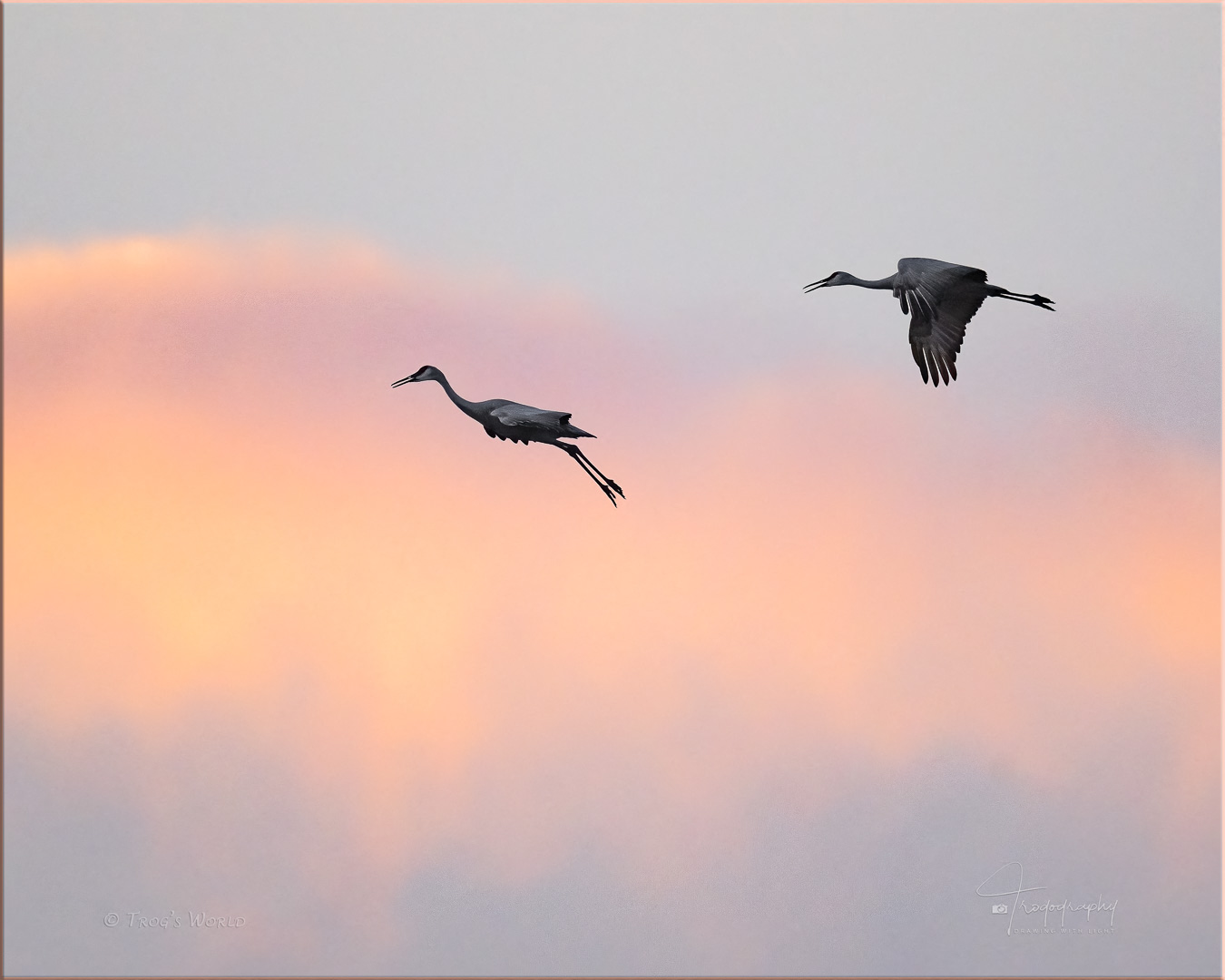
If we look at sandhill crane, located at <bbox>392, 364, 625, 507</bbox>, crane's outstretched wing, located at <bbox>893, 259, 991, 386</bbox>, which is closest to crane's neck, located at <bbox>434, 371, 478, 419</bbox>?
sandhill crane, located at <bbox>392, 364, 625, 507</bbox>

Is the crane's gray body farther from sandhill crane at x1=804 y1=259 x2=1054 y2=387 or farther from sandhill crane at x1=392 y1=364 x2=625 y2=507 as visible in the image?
sandhill crane at x1=804 y1=259 x2=1054 y2=387

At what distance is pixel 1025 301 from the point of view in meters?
26.7

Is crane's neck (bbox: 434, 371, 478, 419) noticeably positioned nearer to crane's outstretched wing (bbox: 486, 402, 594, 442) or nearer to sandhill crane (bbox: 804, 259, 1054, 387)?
crane's outstretched wing (bbox: 486, 402, 594, 442)

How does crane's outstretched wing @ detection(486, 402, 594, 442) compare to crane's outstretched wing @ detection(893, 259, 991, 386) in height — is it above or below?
below

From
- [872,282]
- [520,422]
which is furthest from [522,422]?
[872,282]

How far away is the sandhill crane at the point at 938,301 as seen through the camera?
1000 inches

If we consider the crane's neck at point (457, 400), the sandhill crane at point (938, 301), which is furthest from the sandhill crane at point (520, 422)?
the sandhill crane at point (938, 301)

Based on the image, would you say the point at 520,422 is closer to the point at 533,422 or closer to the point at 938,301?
the point at 533,422

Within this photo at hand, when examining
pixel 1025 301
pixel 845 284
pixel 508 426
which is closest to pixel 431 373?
pixel 508 426

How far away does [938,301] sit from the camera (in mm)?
25891

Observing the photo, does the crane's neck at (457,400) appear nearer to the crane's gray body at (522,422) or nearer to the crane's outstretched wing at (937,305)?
the crane's gray body at (522,422)

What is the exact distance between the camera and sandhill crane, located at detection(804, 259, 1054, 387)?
83.4ft

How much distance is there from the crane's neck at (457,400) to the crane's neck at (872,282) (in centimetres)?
674

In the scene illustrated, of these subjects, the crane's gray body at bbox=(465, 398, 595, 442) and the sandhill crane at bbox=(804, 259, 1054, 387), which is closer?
the crane's gray body at bbox=(465, 398, 595, 442)
